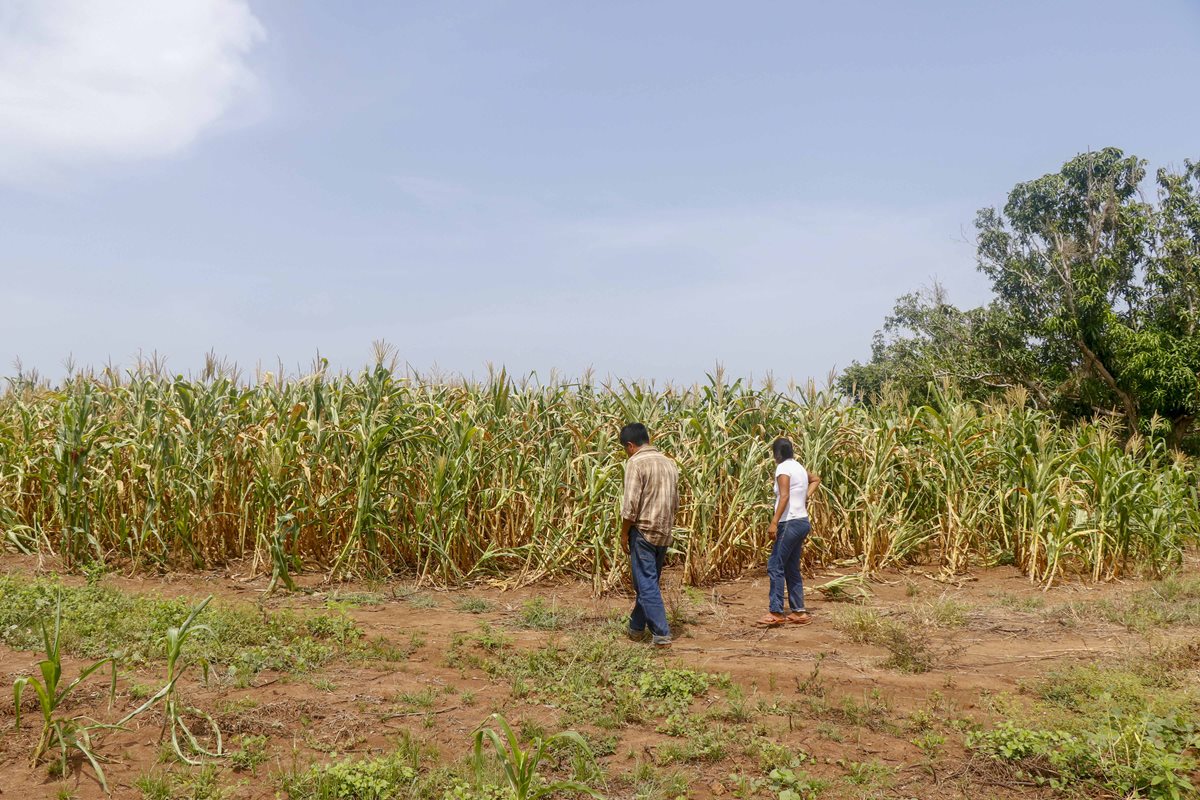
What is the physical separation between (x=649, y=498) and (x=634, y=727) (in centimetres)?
208

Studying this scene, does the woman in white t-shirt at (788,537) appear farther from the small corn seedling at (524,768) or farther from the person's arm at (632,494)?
the small corn seedling at (524,768)

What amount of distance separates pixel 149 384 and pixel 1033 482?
10.3 m

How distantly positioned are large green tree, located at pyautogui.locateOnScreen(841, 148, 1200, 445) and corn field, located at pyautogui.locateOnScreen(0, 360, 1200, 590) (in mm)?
11308

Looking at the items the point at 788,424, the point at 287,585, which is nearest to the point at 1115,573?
the point at 788,424

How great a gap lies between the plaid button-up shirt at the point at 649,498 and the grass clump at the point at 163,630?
225 centimetres

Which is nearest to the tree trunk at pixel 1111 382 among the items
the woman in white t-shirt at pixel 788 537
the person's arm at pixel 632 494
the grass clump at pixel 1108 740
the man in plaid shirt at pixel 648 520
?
the woman in white t-shirt at pixel 788 537

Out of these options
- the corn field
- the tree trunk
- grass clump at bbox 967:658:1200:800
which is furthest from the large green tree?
grass clump at bbox 967:658:1200:800

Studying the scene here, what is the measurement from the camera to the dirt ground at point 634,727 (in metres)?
4.29

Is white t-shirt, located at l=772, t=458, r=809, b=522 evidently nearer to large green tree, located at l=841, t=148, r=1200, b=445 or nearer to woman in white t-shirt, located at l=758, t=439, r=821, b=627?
woman in white t-shirt, located at l=758, t=439, r=821, b=627

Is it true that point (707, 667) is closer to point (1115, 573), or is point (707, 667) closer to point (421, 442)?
point (421, 442)

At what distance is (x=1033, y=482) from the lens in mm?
9812

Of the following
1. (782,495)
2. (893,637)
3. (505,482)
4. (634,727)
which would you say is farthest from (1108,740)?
(505,482)

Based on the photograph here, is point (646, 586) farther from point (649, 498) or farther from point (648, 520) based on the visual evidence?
point (649, 498)

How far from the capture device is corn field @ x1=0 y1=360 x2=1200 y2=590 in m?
8.64
